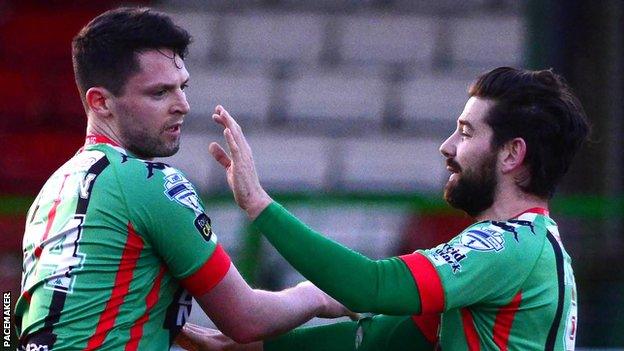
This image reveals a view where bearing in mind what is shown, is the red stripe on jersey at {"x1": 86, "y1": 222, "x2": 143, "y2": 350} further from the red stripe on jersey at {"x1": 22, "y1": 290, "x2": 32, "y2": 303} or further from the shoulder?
the shoulder

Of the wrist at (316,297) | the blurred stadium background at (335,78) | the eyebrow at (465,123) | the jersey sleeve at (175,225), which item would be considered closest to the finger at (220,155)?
the jersey sleeve at (175,225)

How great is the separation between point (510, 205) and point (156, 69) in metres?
1.05

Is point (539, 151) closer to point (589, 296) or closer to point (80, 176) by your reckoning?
point (80, 176)

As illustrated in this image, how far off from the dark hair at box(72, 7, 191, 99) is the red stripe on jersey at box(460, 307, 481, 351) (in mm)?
1077

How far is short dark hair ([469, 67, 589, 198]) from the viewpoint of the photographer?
3766 millimetres

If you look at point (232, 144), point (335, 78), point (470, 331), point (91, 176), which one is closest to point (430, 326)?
point (470, 331)

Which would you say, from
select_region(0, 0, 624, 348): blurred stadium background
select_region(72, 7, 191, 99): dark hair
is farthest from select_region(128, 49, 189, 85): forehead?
select_region(0, 0, 624, 348): blurred stadium background

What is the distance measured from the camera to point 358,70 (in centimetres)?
894

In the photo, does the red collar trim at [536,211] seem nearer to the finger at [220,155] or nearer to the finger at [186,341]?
the finger at [220,155]

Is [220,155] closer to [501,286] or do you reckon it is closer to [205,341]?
[205,341]

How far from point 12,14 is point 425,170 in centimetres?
286

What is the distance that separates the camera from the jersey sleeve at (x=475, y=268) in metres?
3.54

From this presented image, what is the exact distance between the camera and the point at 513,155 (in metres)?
3.78

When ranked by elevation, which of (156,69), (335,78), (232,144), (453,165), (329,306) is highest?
(156,69)
